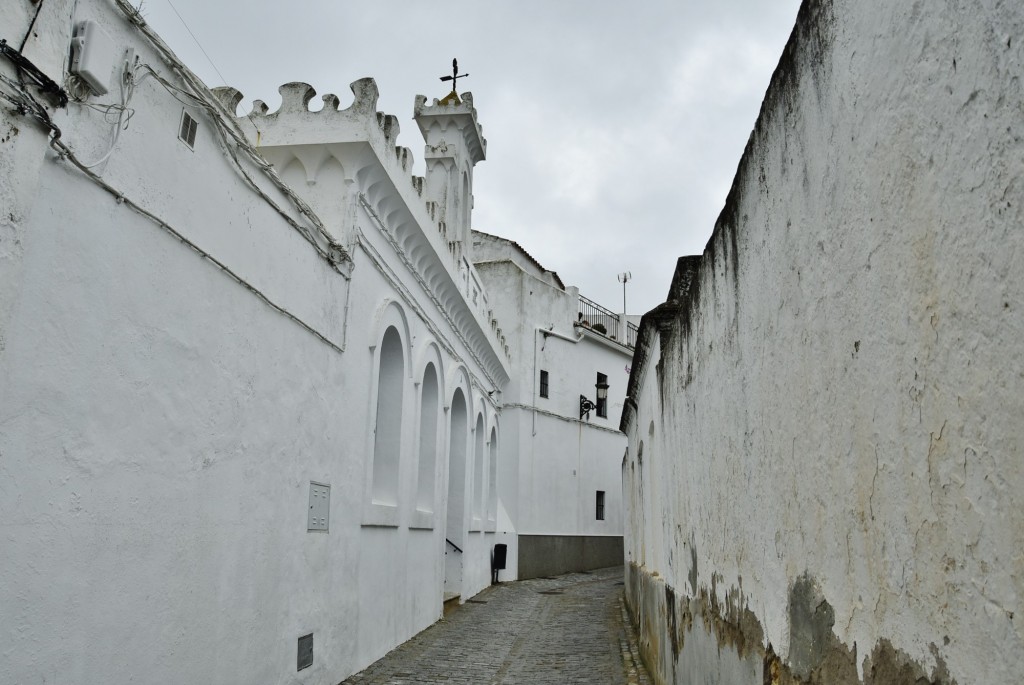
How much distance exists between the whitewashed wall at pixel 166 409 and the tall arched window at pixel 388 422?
1115 millimetres

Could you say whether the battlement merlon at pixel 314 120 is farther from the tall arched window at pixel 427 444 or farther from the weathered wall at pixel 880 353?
the weathered wall at pixel 880 353

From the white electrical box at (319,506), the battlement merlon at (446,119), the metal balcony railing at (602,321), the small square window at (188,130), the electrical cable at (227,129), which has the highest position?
the battlement merlon at (446,119)

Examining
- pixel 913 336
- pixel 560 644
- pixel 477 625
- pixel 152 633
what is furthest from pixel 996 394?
pixel 477 625

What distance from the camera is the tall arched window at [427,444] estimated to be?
1093 cm

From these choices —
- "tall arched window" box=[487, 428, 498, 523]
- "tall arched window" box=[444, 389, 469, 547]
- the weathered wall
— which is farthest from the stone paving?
the weathered wall

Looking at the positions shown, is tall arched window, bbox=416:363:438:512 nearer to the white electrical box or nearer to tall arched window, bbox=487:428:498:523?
the white electrical box

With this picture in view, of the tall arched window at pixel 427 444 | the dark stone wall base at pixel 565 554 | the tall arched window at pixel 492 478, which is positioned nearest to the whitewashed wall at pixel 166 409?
the tall arched window at pixel 427 444

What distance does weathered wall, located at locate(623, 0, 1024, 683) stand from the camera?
4.91 ft

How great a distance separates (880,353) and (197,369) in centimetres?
387

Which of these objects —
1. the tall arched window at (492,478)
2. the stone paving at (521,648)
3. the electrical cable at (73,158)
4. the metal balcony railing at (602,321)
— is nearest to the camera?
the electrical cable at (73,158)

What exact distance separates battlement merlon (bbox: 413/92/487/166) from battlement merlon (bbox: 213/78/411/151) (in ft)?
23.3

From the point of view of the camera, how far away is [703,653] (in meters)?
4.59

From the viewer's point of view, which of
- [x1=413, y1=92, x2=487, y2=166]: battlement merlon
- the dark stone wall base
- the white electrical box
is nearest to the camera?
the white electrical box

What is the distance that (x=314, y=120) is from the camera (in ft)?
24.2
